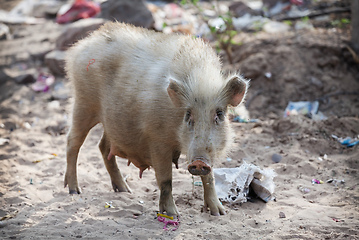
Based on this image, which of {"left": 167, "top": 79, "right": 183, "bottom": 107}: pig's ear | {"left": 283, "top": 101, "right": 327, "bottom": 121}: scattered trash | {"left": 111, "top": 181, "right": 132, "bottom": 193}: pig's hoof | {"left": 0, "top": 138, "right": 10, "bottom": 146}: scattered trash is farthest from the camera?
{"left": 283, "top": 101, "right": 327, "bottom": 121}: scattered trash

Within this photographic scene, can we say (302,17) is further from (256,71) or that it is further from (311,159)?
(311,159)

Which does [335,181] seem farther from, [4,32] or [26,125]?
Result: [4,32]

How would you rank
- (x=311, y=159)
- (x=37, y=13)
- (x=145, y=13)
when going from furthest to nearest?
(x=37, y=13) → (x=145, y=13) → (x=311, y=159)

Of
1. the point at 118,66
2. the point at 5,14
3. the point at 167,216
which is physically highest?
the point at 118,66

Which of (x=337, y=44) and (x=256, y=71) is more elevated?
(x=337, y=44)

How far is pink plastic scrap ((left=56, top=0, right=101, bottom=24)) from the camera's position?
32.5 feet

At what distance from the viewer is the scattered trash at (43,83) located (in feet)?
26.6

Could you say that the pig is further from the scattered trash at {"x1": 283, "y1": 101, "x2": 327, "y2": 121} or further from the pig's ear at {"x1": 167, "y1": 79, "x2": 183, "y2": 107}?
the scattered trash at {"x1": 283, "y1": 101, "x2": 327, "y2": 121}

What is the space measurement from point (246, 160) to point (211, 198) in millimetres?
1379

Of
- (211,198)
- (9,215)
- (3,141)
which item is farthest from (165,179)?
(3,141)

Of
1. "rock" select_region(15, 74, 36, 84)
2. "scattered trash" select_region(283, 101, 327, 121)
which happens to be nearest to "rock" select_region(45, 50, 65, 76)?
"rock" select_region(15, 74, 36, 84)

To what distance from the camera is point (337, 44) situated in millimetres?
7617

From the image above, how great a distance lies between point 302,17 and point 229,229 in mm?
7748

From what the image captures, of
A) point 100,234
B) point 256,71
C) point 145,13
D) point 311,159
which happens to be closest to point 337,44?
point 256,71
